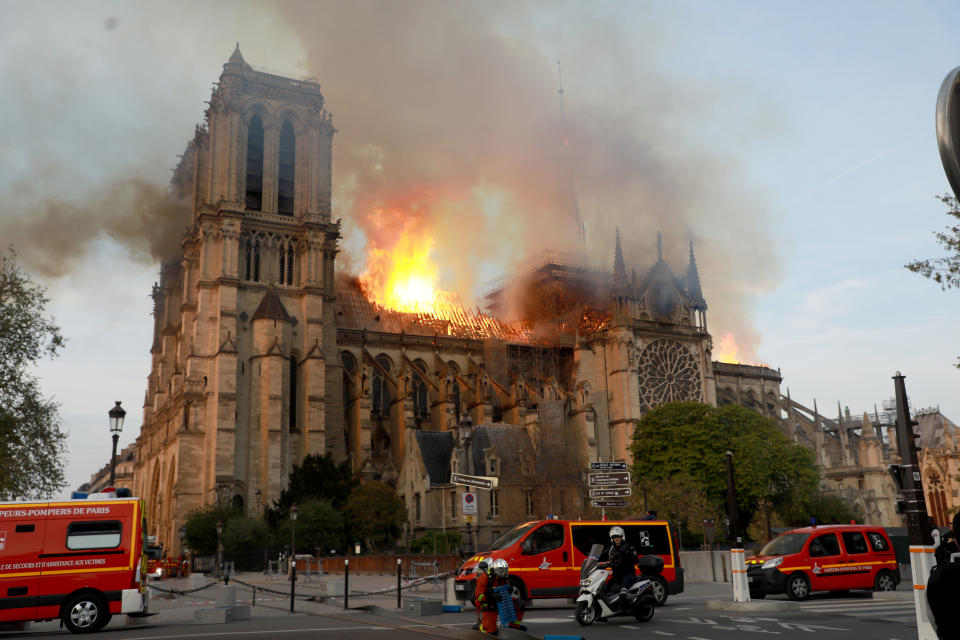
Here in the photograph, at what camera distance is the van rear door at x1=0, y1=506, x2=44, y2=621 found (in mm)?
15211

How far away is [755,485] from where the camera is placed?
4728cm

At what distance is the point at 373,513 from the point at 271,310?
15540 millimetres

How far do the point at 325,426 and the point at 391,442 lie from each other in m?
6.41

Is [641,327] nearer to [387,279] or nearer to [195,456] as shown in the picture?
[387,279]

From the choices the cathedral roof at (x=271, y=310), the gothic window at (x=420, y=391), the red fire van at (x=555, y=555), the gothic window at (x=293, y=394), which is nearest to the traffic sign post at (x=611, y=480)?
the red fire van at (x=555, y=555)

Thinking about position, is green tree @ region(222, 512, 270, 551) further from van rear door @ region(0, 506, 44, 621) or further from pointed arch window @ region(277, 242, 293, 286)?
van rear door @ region(0, 506, 44, 621)

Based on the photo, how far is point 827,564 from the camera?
61.7 feet

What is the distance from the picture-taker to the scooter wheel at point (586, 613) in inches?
537

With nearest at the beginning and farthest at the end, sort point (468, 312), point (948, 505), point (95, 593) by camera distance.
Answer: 1. point (95, 593)
2. point (948, 505)
3. point (468, 312)

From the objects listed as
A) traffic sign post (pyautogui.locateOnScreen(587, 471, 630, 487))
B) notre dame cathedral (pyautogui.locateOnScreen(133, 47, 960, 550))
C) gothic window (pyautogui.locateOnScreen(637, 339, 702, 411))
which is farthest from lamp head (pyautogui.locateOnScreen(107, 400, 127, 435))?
gothic window (pyautogui.locateOnScreen(637, 339, 702, 411))

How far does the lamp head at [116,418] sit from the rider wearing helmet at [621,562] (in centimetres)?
1339

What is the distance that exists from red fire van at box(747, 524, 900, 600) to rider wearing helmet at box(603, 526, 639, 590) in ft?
19.7

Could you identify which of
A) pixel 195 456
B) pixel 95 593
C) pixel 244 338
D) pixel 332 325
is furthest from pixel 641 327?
pixel 95 593

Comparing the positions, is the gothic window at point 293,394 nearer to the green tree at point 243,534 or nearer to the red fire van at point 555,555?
the green tree at point 243,534
